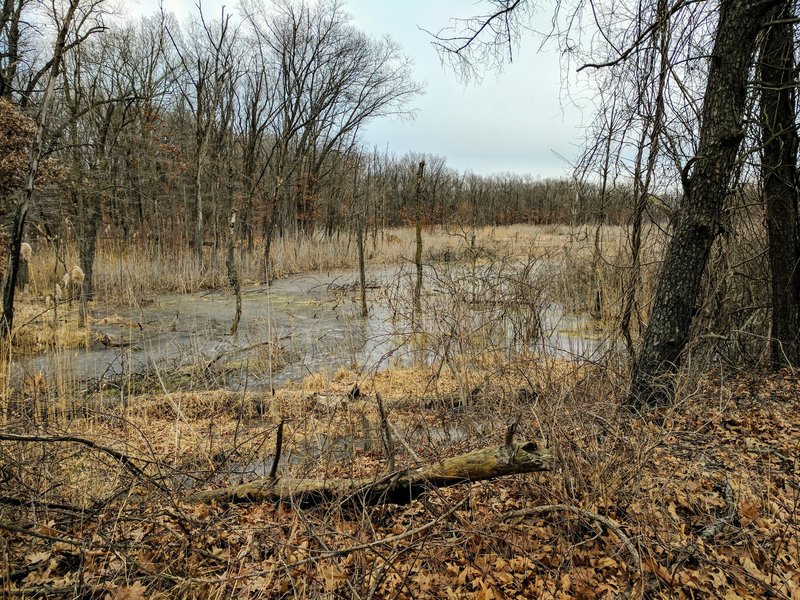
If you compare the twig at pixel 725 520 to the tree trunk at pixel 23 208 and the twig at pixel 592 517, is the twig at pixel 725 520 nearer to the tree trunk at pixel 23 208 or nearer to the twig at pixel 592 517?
the twig at pixel 592 517

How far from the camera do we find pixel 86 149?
52.2ft

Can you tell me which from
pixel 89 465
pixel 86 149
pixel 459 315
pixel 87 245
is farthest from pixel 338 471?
pixel 86 149

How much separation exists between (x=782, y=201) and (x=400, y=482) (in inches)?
188

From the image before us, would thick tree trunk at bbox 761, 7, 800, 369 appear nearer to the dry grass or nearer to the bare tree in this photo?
the dry grass

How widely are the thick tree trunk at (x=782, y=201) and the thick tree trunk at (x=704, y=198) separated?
59.8 inches

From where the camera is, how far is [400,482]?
106 inches

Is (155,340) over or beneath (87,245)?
beneath

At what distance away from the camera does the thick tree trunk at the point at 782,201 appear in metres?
4.67

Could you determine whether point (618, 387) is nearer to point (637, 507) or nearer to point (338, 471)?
point (637, 507)

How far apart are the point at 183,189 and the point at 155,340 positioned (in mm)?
13894

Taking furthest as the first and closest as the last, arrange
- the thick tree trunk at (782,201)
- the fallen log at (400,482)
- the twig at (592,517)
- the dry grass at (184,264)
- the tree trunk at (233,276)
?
the dry grass at (184,264) → the tree trunk at (233,276) → the thick tree trunk at (782,201) → the fallen log at (400,482) → the twig at (592,517)

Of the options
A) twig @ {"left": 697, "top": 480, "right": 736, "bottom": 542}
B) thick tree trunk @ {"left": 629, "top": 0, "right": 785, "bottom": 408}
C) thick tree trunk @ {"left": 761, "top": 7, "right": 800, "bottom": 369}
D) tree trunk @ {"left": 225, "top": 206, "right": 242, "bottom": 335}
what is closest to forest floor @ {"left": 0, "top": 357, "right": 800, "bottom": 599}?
twig @ {"left": 697, "top": 480, "right": 736, "bottom": 542}

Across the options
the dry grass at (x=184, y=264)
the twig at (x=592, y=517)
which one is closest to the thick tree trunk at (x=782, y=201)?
the dry grass at (x=184, y=264)

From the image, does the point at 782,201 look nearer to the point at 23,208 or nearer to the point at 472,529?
the point at 472,529
